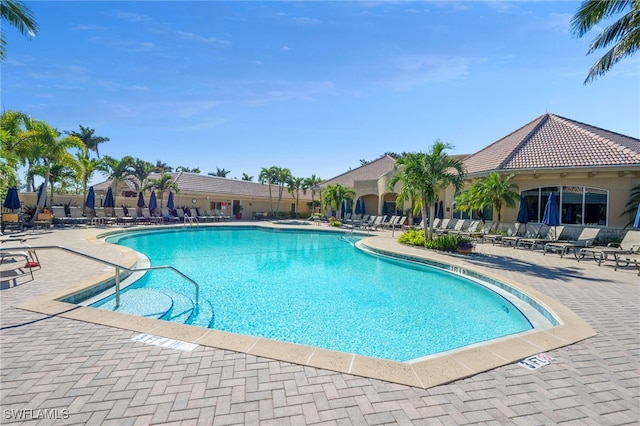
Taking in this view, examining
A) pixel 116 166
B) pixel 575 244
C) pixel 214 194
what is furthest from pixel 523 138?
pixel 116 166

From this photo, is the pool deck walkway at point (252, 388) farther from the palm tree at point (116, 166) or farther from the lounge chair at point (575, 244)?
the palm tree at point (116, 166)

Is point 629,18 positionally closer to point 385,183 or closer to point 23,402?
point 23,402

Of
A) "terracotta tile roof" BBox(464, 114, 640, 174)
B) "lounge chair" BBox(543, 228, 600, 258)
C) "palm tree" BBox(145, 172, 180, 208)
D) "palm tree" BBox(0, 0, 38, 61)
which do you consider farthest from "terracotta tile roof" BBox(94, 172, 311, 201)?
"lounge chair" BBox(543, 228, 600, 258)

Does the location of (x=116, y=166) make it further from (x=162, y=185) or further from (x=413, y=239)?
(x=413, y=239)

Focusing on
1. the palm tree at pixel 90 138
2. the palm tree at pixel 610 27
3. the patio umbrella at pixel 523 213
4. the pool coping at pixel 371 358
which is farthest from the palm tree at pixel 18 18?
the palm tree at pixel 90 138

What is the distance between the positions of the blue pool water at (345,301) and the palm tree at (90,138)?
36.8 metres

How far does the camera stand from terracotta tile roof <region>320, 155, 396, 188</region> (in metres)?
34.2

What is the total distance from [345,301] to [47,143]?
21516 mm

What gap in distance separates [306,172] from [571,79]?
2677 cm

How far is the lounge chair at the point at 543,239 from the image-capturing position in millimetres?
14131

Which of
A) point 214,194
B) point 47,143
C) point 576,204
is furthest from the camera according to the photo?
point 214,194

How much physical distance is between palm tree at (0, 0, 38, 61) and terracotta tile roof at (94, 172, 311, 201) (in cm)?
2116

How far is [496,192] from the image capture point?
16141 mm

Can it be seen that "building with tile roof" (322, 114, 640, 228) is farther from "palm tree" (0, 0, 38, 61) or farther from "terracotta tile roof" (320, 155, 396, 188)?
"palm tree" (0, 0, 38, 61)
